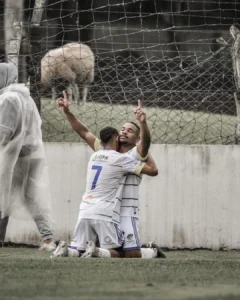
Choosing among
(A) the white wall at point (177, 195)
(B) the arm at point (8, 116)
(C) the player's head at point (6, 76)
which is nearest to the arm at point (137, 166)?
(B) the arm at point (8, 116)

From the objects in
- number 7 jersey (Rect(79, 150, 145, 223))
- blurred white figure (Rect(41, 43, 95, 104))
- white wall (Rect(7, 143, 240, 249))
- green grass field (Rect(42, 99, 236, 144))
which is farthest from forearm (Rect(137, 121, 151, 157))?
blurred white figure (Rect(41, 43, 95, 104))

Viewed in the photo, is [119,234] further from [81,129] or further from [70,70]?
[70,70]

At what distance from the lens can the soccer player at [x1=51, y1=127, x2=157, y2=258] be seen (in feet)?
32.7

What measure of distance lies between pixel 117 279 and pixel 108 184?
2622 millimetres

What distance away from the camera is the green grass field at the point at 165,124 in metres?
12.7

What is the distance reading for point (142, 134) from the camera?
9922mm

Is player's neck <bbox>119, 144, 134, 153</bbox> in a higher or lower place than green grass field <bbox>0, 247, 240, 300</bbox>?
higher

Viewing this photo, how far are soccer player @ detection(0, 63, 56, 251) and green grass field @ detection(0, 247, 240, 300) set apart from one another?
1.66m

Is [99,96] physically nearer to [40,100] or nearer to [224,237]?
[40,100]

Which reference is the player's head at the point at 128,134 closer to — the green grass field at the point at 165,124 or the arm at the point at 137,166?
the arm at the point at 137,166

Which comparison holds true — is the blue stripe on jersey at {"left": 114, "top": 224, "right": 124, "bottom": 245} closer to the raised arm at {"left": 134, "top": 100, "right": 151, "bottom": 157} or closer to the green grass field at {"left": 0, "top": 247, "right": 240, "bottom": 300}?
the raised arm at {"left": 134, "top": 100, "right": 151, "bottom": 157}

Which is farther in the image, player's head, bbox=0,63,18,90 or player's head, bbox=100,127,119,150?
player's head, bbox=0,63,18,90

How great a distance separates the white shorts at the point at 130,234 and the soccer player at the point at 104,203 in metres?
0.05

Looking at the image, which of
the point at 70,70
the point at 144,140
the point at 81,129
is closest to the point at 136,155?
the point at 144,140
